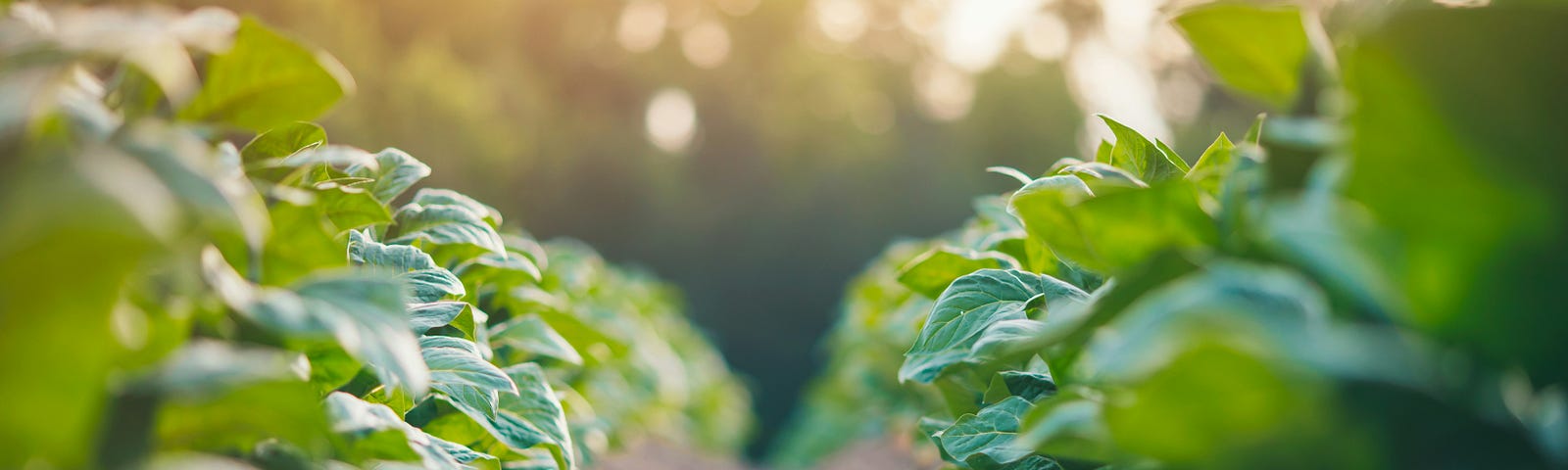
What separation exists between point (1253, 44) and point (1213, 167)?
1.41 ft

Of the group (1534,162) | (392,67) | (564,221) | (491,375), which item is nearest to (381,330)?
(491,375)

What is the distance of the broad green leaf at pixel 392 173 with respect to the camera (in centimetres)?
156

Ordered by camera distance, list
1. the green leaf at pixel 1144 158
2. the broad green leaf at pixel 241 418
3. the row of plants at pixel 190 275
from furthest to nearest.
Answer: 1. the green leaf at pixel 1144 158
2. the broad green leaf at pixel 241 418
3. the row of plants at pixel 190 275

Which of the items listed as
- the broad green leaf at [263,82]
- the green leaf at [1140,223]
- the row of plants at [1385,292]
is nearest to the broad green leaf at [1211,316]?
the row of plants at [1385,292]

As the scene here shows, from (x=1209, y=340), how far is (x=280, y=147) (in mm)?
1197

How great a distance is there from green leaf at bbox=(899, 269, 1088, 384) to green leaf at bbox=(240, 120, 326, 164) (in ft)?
3.03

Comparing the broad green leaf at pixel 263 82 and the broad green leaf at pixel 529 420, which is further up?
the broad green leaf at pixel 263 82

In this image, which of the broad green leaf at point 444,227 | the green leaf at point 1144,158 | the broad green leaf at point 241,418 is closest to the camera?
the broad green leaf at point 241,418

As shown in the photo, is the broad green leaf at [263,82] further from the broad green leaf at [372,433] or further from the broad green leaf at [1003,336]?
the broad green leaf at [1003,336]

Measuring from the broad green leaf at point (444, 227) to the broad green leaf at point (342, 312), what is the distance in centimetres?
74

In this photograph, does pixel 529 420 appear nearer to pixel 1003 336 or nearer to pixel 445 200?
pixel 445 200

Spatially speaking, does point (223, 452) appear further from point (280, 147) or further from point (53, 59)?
point (280, 147)

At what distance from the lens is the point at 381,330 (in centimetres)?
84

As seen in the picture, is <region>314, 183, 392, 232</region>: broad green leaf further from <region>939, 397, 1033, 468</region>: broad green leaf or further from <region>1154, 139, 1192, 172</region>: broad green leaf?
<region>1154, 139, 1192, 172</region>: broad green leaf
